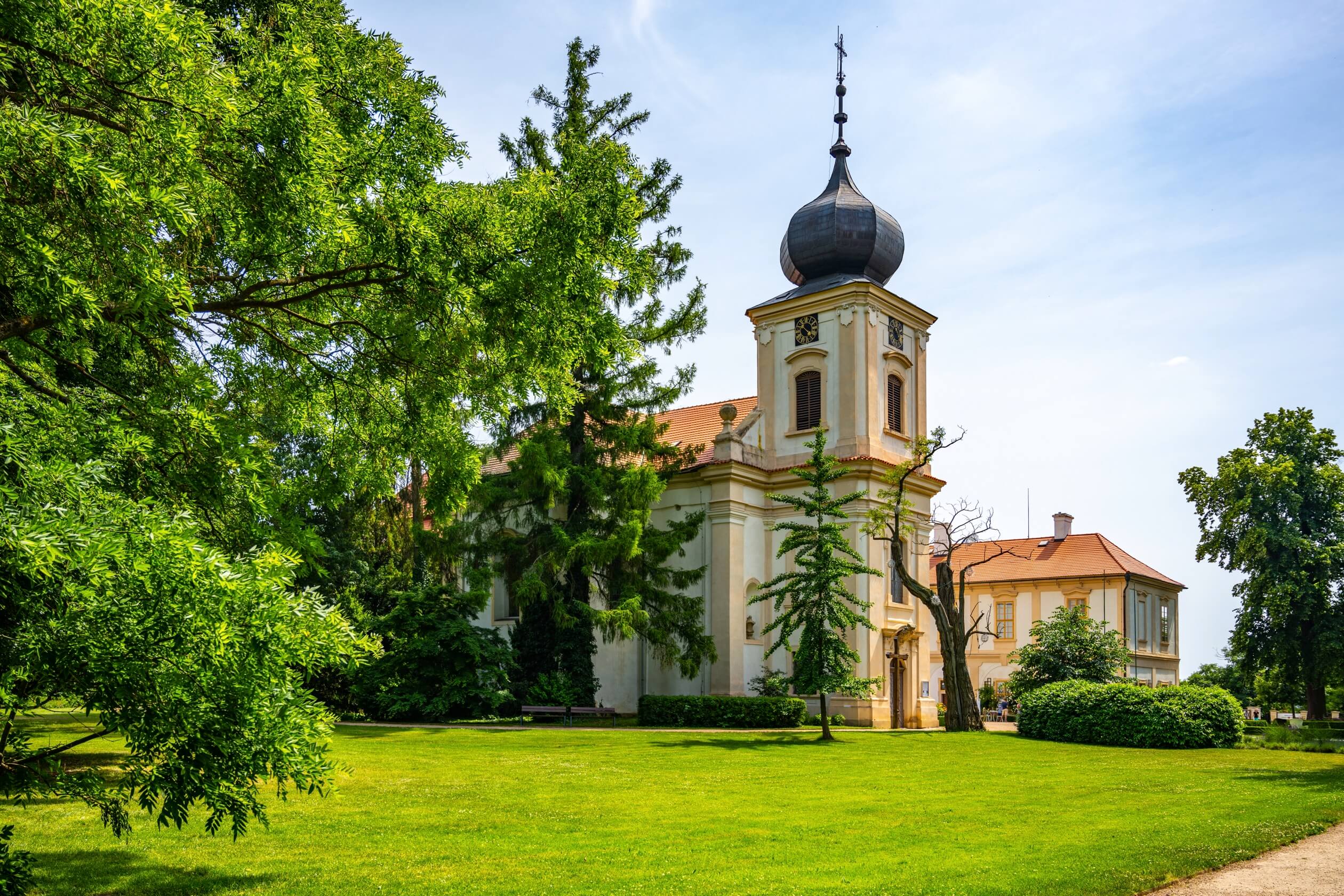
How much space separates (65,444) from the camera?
6434mm

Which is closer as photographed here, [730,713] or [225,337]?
[225,337]

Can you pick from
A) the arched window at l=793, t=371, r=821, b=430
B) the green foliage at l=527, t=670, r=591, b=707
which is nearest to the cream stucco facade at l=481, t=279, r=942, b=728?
the arched window at l=793, t=371, r=821, b=430

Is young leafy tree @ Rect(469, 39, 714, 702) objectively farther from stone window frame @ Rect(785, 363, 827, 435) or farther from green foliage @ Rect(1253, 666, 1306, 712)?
green foliage @ Rect(1253, 666, 1306, 712)

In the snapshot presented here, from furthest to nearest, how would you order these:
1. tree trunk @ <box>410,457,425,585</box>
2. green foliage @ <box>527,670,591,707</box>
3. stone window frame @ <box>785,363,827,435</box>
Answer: stone window frame @ <box>785,363,827,435</box>
tree trunk @ <box>410,457,425,585</box>
green foliage @ <box>527,670,591,707</box>

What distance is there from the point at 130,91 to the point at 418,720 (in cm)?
2307

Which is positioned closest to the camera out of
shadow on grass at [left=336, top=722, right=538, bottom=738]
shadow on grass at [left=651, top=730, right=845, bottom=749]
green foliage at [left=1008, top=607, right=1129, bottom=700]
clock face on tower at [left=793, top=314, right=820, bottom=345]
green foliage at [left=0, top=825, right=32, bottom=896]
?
green foliage at [left=0, top=825, right=32, bottom=896]

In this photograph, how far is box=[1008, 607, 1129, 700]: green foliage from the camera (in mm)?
31188

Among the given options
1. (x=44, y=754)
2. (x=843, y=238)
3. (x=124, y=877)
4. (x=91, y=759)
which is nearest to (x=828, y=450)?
(x=843, y=238)

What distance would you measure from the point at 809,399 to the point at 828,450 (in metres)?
2.11

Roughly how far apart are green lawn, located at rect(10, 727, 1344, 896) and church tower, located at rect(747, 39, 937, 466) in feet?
52.1

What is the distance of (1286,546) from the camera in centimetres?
3612

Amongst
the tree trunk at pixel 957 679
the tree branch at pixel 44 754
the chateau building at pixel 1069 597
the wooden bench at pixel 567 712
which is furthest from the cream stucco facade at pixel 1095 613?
the tree branch at pixel 44 754

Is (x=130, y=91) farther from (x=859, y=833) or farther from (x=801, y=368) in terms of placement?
(x=801, y=368)

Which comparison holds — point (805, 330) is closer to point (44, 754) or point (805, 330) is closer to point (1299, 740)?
point (1299, 740)
